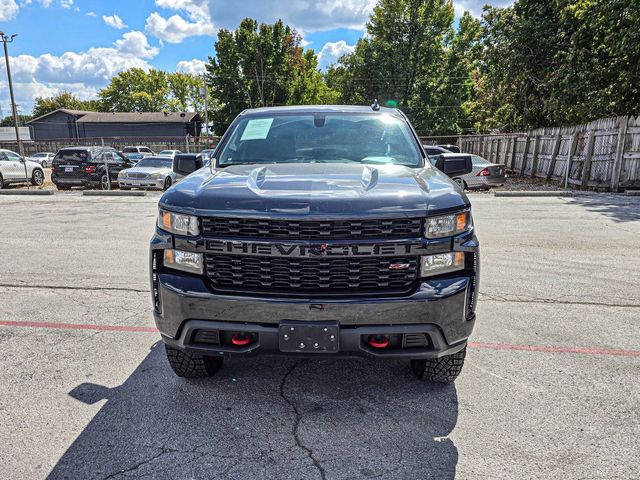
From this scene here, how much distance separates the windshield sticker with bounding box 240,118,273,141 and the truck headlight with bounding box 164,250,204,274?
1.55m

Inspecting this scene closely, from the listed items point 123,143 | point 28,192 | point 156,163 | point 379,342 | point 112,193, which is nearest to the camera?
point 379,342

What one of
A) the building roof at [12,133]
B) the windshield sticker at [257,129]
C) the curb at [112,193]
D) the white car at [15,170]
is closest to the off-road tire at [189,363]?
the windshield sticker at [257,129]

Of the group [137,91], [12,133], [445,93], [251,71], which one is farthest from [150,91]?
[445,93]

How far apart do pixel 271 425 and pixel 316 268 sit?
99 cm

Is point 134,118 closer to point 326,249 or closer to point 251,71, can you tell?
point 251,71

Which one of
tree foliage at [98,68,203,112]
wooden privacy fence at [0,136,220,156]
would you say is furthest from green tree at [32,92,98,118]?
wooden privacy fence at [0,136,220,156]

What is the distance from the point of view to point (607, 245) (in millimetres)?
7418

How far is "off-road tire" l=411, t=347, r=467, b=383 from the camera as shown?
303cm

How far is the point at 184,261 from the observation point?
266cm

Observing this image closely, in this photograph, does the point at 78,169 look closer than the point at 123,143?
Yes

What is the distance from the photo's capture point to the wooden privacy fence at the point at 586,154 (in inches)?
556

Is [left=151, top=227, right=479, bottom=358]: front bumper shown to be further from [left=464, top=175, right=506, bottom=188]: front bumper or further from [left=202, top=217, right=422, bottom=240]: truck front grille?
[left=464, top=175, right=506, bottom=188]: front bumper

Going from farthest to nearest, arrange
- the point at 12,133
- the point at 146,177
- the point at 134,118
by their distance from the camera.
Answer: the point at 12,133 → the point at 134,118 → the point at 146,177

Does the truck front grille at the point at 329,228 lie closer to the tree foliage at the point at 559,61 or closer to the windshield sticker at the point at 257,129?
the windshield sticker at the point at 257,129
